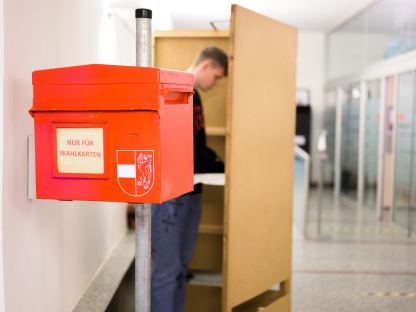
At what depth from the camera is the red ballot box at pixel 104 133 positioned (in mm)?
1433

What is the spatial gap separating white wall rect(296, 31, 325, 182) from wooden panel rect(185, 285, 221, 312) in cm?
745

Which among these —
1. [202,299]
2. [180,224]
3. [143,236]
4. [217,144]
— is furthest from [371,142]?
[143,236]

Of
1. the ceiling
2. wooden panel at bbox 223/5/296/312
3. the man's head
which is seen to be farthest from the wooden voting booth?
the ceiling

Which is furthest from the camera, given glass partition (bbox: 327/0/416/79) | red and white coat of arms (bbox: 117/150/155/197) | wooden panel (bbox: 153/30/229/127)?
glass partition (bbox: 327/0/416/79)

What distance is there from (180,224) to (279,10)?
6.15m

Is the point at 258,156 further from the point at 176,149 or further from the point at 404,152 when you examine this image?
→ the point at 404,152

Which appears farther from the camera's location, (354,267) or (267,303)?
(354,267)

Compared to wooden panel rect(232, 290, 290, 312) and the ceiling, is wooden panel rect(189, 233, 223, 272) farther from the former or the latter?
the ceiling

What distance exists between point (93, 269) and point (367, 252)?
9.57 feet

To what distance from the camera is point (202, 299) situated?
3090 mm

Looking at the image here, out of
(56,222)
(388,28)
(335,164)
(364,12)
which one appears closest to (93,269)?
(56,222)

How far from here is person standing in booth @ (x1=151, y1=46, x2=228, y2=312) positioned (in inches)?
96.6

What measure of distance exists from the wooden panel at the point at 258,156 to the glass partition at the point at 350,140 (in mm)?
5393

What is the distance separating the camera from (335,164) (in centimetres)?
920
